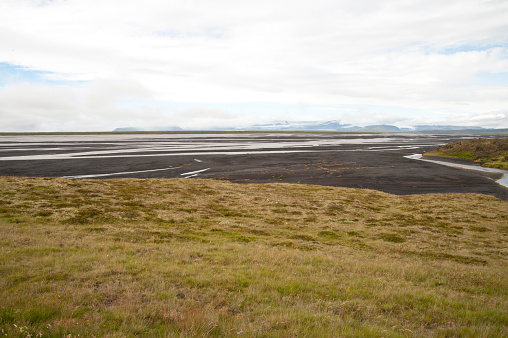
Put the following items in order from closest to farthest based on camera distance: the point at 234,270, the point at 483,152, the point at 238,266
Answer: the point at 234,270 → the point at 238,266 → the point at 483,152

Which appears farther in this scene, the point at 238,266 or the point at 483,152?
the point at 483,152

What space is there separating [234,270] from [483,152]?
85361mm

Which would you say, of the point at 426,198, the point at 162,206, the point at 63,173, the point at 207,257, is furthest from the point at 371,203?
the point at 63,173

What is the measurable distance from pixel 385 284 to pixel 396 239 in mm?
9687

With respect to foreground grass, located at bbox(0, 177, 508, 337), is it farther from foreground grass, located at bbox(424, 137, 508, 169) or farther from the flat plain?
foreground grass, located at bbox(424, 137, 508, 169)

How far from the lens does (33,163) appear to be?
5659cm

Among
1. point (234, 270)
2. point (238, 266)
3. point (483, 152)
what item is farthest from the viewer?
point (483, 152)

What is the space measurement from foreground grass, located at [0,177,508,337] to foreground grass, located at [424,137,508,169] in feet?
165

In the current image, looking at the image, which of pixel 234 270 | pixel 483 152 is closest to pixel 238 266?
pixel 234 270

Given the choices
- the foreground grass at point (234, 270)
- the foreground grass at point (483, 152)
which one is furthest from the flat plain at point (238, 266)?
the foreground grass at point (483, 152)

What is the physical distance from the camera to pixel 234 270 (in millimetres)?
10406

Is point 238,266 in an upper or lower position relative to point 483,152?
lower

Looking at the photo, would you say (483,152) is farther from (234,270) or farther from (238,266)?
(234,270)

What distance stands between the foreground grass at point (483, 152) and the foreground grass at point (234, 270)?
50.2 metres
